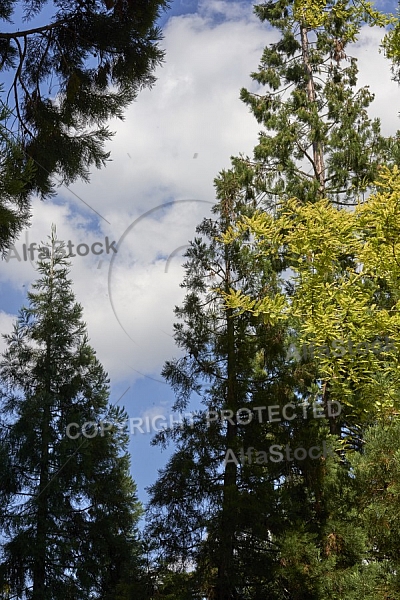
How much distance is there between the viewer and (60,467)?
43.9 feet

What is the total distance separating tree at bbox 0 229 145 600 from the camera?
12594mm

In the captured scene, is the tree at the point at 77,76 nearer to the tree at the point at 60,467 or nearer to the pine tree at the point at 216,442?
the pine tree at the point at 216,442

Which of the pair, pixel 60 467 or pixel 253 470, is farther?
pixel 60 467

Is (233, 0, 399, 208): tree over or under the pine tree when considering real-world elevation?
over

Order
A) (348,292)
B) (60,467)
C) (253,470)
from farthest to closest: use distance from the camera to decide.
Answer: (60,467) < (253,470) < (348,292)

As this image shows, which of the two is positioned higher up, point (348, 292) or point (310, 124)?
point (310, 124)

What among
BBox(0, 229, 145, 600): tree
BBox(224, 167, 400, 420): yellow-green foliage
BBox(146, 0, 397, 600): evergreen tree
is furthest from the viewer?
BBox(0, 229, 145, 600): tree

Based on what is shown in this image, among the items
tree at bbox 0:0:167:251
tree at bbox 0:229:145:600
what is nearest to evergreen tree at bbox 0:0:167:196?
tree at bbox 0:0:167:251

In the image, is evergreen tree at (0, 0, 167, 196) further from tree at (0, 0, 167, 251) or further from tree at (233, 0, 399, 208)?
tree at (233, 0, 399, 208)

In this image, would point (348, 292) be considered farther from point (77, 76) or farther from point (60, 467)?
point (60, 467)

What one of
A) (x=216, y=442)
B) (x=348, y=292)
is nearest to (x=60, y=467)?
(x=216, y=442)

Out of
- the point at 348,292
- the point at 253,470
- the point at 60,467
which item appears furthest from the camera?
the point at 60,467

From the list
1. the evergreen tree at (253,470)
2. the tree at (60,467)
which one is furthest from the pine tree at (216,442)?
the tree at (60,467)

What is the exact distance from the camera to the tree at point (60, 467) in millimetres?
12594
